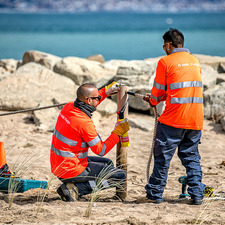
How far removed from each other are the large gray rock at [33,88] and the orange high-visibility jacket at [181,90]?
193 inches

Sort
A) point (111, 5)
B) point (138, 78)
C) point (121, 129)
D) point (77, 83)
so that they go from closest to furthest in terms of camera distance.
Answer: point (121, 129) → point (138, 78) → point (77, 83) → point (111, 5)

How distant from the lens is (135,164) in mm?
6086

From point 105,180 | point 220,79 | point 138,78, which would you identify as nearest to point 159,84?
point 105,180

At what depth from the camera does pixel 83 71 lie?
10875 millimetres

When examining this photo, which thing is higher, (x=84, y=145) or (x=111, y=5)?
(x=111, y=5)

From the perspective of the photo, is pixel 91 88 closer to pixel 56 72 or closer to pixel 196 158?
pixel 196 158

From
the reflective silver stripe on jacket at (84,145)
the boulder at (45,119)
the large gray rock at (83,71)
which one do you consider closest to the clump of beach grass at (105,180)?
the reflective silver stripe on jacket at (84,145)

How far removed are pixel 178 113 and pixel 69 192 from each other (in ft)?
4.77

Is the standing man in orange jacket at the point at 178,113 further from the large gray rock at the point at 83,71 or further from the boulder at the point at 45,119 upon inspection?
the large gray rock at the point at 83,71

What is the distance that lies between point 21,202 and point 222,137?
4.49m

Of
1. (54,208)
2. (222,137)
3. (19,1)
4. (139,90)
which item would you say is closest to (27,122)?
(139,90)

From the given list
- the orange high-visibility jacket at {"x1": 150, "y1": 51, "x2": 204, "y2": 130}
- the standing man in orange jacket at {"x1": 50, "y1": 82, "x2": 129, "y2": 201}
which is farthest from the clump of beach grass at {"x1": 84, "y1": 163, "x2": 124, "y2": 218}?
the orange high-visibility jacket at {"x1": 150, "y1": 51, "x2": 204, "y2": 130}

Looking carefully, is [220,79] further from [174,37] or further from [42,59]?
[42,59]

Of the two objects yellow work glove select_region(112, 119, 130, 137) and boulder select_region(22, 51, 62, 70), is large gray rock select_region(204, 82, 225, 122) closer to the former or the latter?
yellow work glove select_region(112, 119, 130, 137)
